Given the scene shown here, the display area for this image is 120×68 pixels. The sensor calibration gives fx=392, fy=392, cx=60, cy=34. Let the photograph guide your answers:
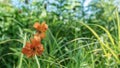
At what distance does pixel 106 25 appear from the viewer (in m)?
3.91

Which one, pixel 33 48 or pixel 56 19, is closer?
pixel 33 48

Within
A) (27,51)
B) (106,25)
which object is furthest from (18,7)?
(27,51)

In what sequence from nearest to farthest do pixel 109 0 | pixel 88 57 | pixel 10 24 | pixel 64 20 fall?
pixel 88 57 < pixel 10 24 < pixel 64 20 < pixel 109 0

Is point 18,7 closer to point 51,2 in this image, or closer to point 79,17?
point 51,2

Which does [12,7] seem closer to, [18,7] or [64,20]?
[18,7]

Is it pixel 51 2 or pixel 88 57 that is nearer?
pixel 88 57

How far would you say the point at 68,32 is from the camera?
147 inches

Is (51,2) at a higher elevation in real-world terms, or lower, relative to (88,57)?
higher

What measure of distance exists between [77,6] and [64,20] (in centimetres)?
21

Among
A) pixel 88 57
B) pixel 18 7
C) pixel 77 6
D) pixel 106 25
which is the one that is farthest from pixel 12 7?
pixel 88 57

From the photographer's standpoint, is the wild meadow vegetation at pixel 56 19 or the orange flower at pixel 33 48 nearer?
the orange flower at pixel 33 48

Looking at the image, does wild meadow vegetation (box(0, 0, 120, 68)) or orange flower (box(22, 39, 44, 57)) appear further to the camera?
wild meadow vegetation (box(0, 0, 120, 68))

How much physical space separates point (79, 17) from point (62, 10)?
0.19 meters

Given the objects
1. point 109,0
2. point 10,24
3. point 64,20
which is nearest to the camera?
point 10,24
